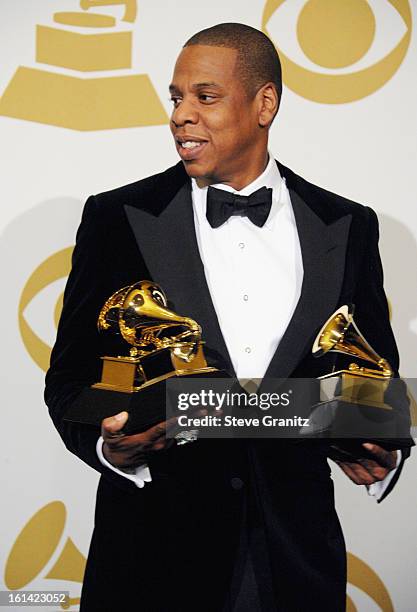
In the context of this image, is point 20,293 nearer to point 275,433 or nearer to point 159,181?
point 159,181

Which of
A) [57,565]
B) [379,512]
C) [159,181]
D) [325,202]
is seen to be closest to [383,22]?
[325,202]

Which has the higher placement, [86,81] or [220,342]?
[86,81]

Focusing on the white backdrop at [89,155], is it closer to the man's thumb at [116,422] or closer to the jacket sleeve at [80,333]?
the jacket sleeve at [80,333]

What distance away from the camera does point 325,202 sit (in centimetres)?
200

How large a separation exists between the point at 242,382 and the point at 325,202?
1.46 feet

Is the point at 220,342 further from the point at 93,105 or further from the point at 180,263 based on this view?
the point at 93,105

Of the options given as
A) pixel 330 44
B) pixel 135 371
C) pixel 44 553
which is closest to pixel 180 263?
pixel 135 371

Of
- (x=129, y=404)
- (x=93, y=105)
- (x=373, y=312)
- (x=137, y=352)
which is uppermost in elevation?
(x=93, y=105)

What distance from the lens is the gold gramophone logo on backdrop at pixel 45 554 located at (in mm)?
2297

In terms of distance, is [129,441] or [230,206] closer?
[129,441]

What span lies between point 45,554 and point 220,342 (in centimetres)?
84

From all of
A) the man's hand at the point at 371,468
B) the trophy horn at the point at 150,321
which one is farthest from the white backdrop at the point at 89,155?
the trophy horn at the point at 150,321

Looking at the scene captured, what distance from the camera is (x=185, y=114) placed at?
1.84 metres

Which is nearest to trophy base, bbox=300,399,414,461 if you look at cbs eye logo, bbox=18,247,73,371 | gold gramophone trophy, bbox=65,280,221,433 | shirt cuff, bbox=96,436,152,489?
gold gramophone trophy, bbox=65,280,221,433
